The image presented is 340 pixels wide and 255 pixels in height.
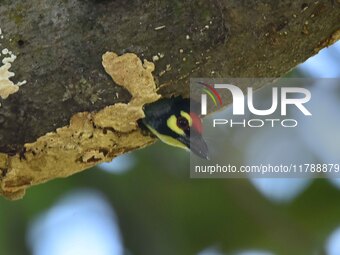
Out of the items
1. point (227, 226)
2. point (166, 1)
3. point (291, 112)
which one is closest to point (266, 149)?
point (291, 112)

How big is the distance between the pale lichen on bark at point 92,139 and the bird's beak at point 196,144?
5cm

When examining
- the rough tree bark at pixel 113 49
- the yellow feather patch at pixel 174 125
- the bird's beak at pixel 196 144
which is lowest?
the bird's beak at pixel 196 144

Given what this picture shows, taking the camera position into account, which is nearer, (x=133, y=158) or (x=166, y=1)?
(x=166, y=1)

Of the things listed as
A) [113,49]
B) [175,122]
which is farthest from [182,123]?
[113,49]

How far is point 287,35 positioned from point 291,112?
254 mm

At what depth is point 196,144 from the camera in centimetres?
104

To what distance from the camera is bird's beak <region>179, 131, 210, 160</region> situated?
3.39 ft

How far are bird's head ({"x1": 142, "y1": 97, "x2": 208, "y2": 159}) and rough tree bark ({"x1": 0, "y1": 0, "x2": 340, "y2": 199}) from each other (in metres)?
0.01

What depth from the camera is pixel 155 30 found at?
994 millimetres

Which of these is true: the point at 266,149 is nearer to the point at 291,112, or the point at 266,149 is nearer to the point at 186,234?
the point at 291,112

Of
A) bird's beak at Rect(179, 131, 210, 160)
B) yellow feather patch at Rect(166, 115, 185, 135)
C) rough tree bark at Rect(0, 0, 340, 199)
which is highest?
rough tree bark at Rect(0, 0, 340, 199)

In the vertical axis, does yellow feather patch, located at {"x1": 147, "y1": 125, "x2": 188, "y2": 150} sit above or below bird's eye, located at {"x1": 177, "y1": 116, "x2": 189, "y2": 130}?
below

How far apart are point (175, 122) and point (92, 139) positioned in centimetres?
10

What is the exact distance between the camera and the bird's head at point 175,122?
3.35 ft
